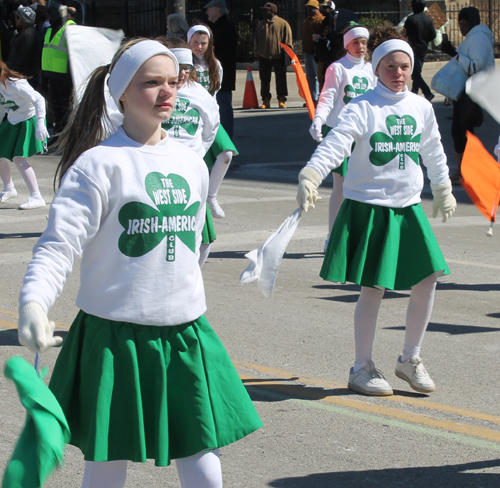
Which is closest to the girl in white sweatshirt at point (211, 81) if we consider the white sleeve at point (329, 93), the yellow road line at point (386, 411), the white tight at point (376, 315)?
the white sleeve at point (329, 93)

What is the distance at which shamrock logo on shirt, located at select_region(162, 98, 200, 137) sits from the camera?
19.2 ft

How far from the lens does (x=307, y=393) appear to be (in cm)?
476

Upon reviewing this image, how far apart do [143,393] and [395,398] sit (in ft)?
7.39

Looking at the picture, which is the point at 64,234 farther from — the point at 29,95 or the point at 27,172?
the point at 27,172

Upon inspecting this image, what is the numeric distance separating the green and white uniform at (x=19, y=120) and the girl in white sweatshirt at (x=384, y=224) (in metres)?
6.29

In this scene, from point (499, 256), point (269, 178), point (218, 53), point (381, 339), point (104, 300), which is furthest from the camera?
point (218, 53)

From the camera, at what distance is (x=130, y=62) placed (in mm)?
2869

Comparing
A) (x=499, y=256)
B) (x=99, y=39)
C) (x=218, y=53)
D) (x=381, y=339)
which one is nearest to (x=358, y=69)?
(x=499, y=256)

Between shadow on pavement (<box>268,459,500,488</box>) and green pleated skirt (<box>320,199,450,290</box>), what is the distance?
1.11m

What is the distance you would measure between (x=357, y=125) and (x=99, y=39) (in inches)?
54.3

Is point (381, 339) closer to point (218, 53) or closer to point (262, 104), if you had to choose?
point (218, 53)

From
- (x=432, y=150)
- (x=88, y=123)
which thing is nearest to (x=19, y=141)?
(x=432, y=150)

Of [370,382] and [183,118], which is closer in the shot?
[370,382]

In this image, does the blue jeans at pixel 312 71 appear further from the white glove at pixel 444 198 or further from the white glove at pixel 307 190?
the white glove at pixel 307 190
